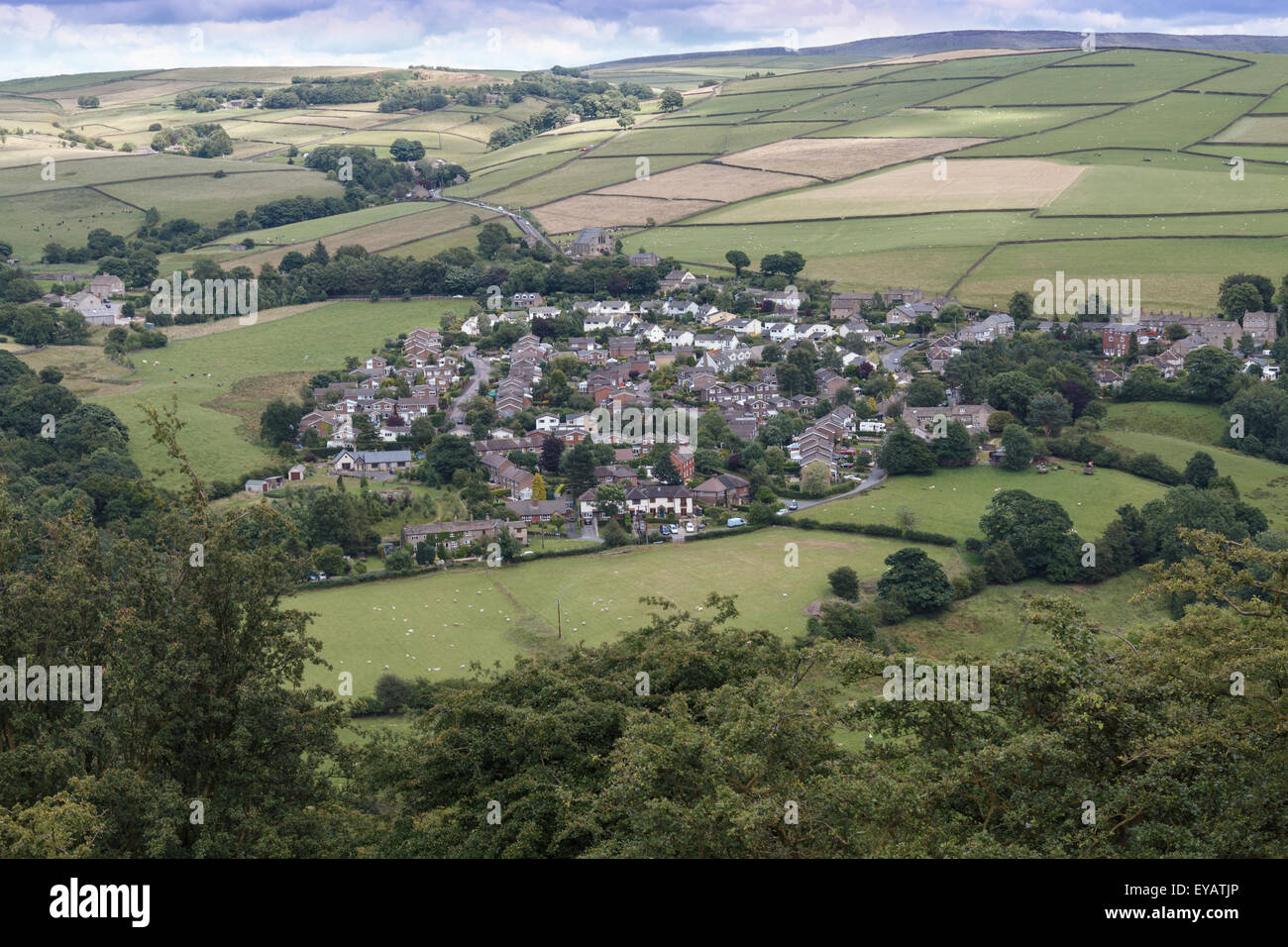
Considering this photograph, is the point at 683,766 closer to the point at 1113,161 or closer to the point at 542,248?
the point at 542,248

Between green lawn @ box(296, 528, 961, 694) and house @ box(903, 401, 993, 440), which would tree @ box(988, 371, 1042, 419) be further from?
green lawn @ box(296, 528, 961, 694)

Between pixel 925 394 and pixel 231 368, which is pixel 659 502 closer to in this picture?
pixel 925 394

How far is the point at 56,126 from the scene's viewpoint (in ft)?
415

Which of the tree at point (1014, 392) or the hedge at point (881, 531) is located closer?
the hedge at point (881, 531)

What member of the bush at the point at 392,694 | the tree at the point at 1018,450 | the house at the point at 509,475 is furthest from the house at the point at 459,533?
the tree at the point at 1018,450

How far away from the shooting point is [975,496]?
42.9 metres

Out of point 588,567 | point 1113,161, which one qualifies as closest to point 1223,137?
point 1113,161

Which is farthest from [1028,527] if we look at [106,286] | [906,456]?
[106,286]

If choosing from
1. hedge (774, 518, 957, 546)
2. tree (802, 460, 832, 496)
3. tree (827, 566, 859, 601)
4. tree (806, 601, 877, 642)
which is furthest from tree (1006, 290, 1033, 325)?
tree (806, 601, 877, 642)

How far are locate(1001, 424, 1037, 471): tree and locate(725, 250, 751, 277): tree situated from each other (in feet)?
117

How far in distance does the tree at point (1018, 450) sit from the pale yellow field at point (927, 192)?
42.2 meters

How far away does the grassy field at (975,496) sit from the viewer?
132 feet

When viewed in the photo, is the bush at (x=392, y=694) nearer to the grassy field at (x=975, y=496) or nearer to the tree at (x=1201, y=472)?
the grassy field at (x=975, y=496)

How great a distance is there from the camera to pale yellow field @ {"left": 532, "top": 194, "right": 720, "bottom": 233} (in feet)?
302
